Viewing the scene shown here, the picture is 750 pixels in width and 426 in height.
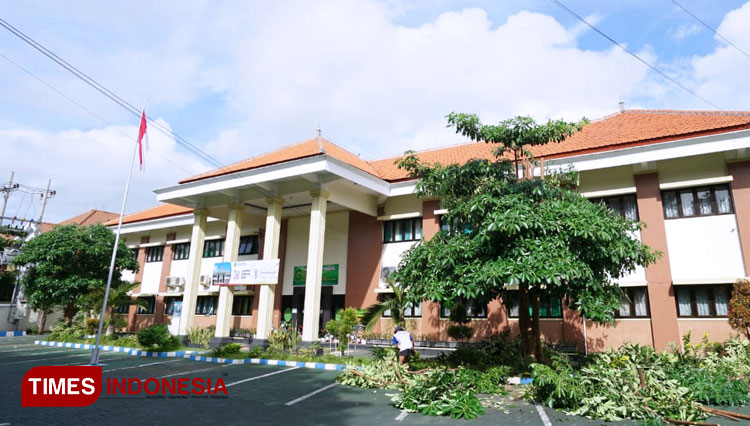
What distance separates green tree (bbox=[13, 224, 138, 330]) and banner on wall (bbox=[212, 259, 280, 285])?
930 centimetres

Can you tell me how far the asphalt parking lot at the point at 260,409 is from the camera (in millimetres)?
7188

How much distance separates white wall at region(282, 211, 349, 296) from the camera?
2062 centimetres

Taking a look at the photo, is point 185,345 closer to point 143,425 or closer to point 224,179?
point 224,179

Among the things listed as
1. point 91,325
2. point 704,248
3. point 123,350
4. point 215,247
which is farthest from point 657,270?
point 91,325

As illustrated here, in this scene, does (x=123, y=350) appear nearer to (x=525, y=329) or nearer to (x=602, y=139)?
(x=525, y=329)

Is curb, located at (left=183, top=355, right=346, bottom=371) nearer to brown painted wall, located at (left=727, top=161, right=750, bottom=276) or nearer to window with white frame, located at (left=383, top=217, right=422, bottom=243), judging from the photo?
window with white frame, located at (left=383, top=217, right=422, bottom=243)

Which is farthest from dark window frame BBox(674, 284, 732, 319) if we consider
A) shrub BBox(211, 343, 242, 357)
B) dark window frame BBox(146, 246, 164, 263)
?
dark window frame BBox(146, 246, 164, 263)

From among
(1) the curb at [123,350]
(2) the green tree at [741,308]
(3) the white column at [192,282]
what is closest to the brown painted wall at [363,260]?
(3) the white column at [192,282]

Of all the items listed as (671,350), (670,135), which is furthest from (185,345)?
(670,135)

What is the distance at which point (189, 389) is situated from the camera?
9.92 metres

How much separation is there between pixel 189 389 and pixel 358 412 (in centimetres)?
436

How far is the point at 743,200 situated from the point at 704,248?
5.99 feet

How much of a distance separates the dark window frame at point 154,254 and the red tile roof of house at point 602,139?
9218 mm

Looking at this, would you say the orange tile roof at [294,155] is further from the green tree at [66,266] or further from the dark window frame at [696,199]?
the dark window frame at [696,199]
